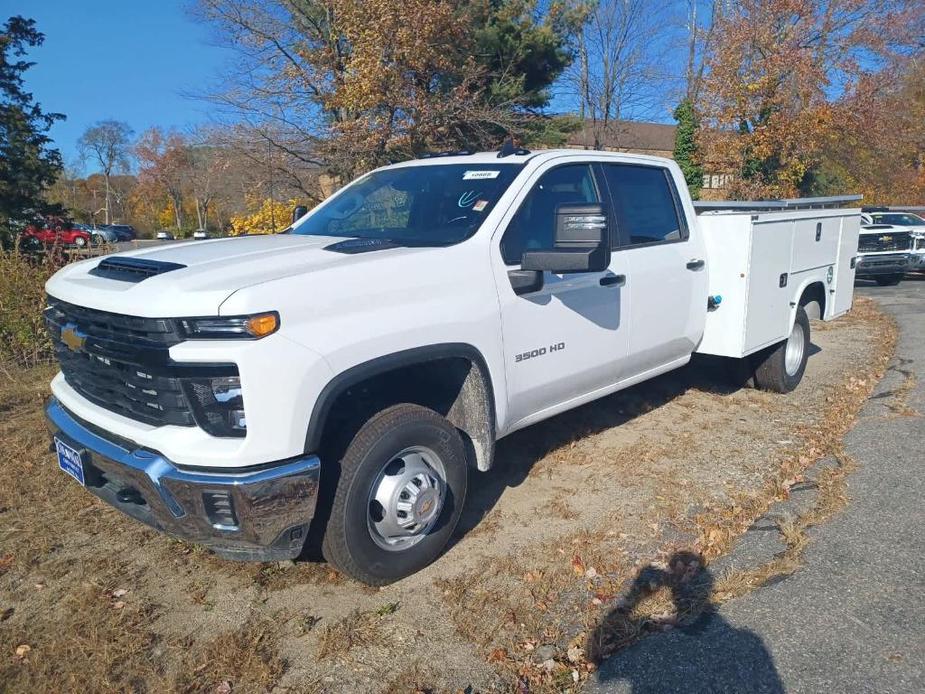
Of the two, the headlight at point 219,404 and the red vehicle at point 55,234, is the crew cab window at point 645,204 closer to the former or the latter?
the headlight at point 219,404

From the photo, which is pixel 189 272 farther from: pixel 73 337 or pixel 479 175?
pixel 479 175

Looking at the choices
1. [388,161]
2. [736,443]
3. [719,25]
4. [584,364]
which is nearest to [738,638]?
[584,364]

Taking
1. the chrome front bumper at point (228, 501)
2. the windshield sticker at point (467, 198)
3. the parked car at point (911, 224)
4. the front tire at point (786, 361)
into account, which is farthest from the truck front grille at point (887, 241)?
the chrome front bumper at point (228, 501)

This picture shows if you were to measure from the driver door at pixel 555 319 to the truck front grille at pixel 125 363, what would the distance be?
160cm

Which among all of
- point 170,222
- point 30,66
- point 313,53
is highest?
point 313,53

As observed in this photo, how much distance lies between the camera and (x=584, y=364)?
4043 millimetres

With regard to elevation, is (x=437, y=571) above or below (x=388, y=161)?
below

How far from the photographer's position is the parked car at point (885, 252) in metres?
16.1

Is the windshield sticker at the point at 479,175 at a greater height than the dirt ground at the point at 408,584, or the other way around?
the windshield sticker at the point at 479,175

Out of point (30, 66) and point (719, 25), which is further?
point (719, 25)

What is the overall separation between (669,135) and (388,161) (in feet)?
141

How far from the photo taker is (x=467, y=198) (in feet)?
12.4

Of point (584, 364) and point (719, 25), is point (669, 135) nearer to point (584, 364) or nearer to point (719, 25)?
point (719, 25)

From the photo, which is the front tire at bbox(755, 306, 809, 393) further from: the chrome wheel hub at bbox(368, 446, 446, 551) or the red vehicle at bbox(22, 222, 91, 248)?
the red vehicle at bbox(22, 222, 91, 248)
